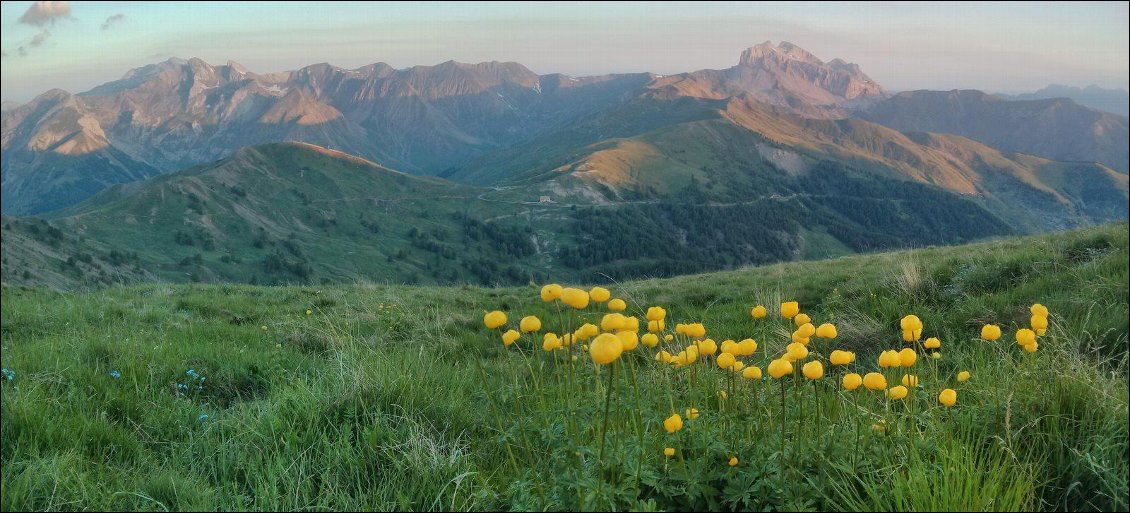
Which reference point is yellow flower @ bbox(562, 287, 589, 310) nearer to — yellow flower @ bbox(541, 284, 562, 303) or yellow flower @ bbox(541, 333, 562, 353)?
yellow flower @ bbox(541, 284, 562, 303)

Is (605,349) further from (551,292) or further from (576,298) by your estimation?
(551,292)

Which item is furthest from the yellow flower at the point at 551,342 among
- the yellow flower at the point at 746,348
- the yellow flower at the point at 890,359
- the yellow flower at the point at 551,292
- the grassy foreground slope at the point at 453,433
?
the yellow flower at the point at 890,359

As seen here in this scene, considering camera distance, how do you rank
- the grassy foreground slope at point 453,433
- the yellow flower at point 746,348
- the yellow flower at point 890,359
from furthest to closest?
the yellow flower at point 746,348, the yellow flower at point 890,359, the grassy foreground slope at point 453,433

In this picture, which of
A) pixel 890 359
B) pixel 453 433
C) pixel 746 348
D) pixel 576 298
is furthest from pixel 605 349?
pixel 453 433

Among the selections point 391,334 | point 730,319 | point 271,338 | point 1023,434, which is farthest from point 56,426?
point 730,319

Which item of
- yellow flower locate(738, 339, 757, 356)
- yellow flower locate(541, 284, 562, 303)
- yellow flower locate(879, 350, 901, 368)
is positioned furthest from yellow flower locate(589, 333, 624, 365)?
yellow flower locate(879, 350, 901, 368)

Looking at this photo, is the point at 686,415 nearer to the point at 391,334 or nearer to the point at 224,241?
the point at 391,334

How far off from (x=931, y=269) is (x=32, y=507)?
1082 centimetres

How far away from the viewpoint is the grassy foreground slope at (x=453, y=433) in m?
2.94

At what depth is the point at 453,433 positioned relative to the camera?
4203mm

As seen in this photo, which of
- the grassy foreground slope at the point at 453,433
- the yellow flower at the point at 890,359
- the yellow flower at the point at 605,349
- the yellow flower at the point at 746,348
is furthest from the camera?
the yellow flower at the point at 746,348

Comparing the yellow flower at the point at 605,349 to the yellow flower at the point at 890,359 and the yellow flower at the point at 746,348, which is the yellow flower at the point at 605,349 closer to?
the yellow flower at the point at 746,348

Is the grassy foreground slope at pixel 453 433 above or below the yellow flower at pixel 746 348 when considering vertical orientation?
below

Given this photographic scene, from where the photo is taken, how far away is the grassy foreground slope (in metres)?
2.94
